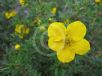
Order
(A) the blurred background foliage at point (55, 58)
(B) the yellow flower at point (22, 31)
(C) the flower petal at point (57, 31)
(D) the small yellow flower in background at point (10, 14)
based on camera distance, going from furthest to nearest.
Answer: (D) the small yellow flower in background at point (10, 14) < (B) the yellow flower at point (22, 31) < (A) the blurred background foliage at point (55, 58) < (C) the flower petal at point (57, 31)

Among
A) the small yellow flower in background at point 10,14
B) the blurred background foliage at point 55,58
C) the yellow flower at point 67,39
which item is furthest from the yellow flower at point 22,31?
the yellow flower at point 67,39

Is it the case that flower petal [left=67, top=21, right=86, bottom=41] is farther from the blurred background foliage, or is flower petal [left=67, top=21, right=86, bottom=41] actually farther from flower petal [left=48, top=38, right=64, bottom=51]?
the blurred background foliage

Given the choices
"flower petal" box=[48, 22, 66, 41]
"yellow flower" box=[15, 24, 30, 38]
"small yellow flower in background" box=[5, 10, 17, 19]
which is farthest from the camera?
"small yellow flower in background" box=[5, 10, 17, 19]

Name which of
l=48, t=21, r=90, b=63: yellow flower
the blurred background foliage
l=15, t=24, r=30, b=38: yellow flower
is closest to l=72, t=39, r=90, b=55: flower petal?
l=48, t=21, r=90, b=63: yellow flower

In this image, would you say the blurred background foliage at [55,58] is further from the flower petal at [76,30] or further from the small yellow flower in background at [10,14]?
the small yellow flower in background at [10,14]

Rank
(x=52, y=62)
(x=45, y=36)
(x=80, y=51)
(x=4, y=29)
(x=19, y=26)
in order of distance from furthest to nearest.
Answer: (x=4, y=29), (x=19, y=26), (x=52, y=62), (x=45, y=36), (x=80, y=51)

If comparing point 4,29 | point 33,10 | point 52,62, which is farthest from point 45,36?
point 4,29

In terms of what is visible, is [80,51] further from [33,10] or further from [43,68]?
[33,10]
